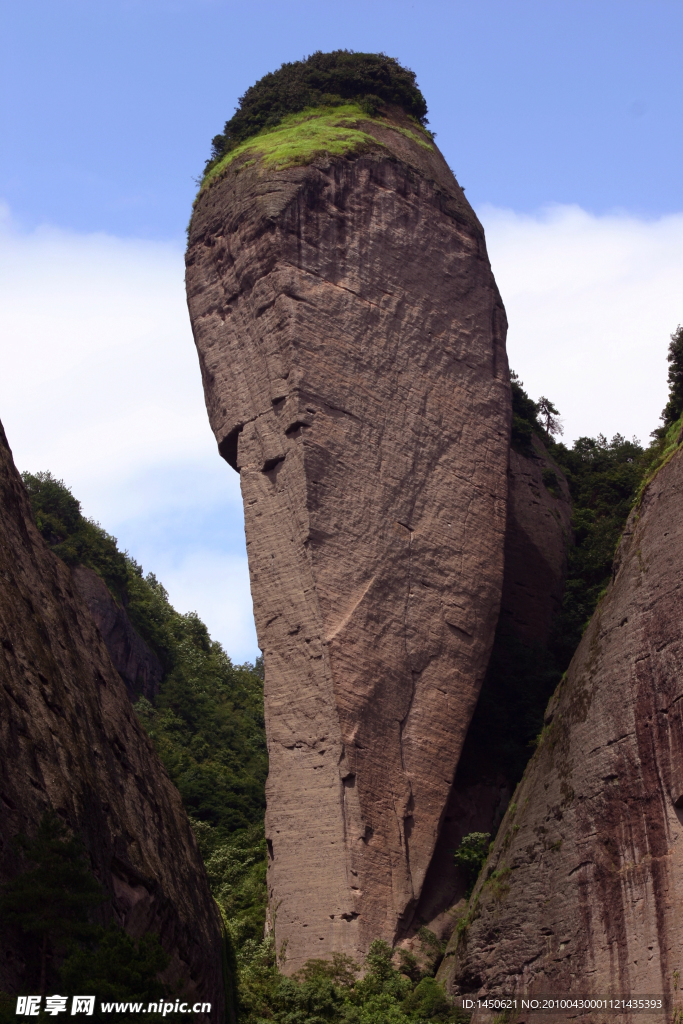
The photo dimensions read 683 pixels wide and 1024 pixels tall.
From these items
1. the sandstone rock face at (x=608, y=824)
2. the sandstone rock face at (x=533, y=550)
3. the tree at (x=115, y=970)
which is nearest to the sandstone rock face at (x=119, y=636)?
the sandstone rock face at (x=533, y=550)

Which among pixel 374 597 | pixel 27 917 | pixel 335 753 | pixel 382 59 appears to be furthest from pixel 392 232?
pixel 27 917

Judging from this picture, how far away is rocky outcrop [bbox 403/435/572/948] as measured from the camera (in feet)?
85.3

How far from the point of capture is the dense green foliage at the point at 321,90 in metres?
35.7

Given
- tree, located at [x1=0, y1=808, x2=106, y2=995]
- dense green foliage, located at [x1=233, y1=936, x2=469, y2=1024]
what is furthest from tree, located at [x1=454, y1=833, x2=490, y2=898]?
tree, located at [x1=0, y1=808, x2=106, y2=995]

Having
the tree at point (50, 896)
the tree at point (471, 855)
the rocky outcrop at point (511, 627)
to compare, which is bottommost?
the tree at point (50, 896)

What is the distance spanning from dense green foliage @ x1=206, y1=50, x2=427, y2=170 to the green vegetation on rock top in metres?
0.47

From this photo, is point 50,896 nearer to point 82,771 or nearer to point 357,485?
point 82,771

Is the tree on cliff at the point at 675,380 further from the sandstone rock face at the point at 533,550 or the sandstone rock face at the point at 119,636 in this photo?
the sandstone rock face at the point at 119,636

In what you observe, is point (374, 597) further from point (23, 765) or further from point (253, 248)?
point (23, 765)

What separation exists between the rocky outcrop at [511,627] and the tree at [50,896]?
13.0 m

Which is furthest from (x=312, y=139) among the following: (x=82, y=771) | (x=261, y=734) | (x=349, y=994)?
(x=349, y=994)

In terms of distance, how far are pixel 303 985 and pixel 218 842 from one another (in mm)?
9702

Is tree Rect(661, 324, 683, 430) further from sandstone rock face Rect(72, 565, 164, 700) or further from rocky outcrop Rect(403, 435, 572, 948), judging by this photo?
sandstone rock face Rect(72, 565, 164, 700)

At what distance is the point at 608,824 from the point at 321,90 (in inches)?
988
